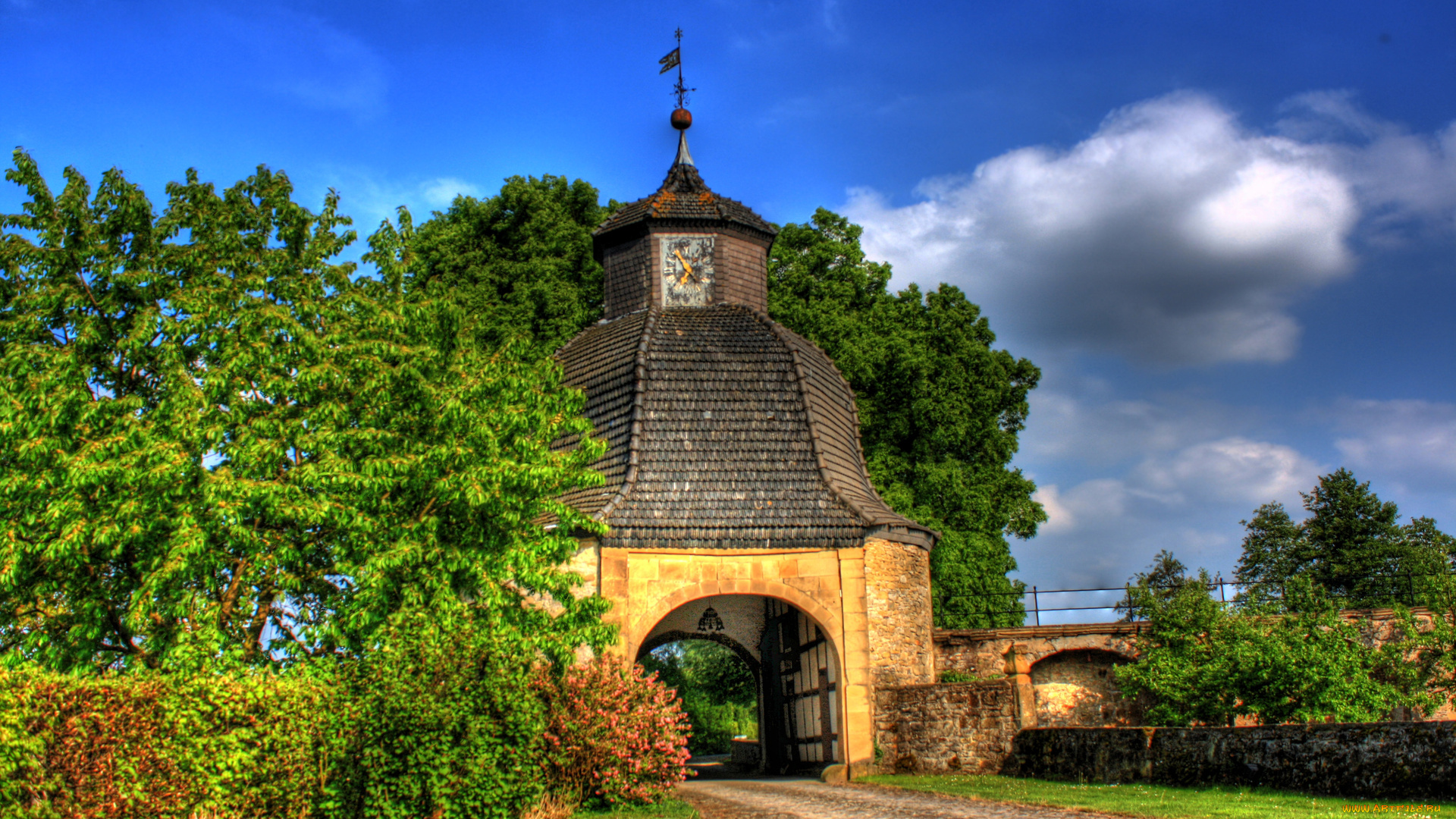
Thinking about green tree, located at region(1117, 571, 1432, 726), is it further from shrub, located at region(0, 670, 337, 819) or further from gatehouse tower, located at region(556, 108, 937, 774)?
shrub, located at region(0, 670, 337, 819)

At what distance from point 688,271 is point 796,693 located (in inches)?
298

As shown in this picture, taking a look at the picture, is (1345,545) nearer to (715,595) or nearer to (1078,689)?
(1078,689)

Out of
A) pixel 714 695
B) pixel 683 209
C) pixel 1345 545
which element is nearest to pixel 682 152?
pixel 683 209

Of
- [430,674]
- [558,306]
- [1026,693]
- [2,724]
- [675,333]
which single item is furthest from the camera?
[558,306]

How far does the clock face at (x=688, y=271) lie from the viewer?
19.3 metres

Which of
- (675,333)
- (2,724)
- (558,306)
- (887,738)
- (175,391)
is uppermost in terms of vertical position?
(558,306)

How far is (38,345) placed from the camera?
10312 millimetres

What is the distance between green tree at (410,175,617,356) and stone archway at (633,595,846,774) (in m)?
6.30

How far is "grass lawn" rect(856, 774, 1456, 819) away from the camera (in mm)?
8039

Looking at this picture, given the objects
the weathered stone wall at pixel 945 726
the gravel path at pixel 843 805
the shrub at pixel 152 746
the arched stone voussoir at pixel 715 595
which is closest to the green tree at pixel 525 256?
the arched stone voussoir at pixel 715 595

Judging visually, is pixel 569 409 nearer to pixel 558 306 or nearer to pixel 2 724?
pixel 2 724

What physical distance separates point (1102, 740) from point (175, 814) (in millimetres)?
9165

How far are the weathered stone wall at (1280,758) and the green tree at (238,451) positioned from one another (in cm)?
559

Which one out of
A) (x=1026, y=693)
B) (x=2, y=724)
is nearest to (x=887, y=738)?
(x=1026, y=693)
